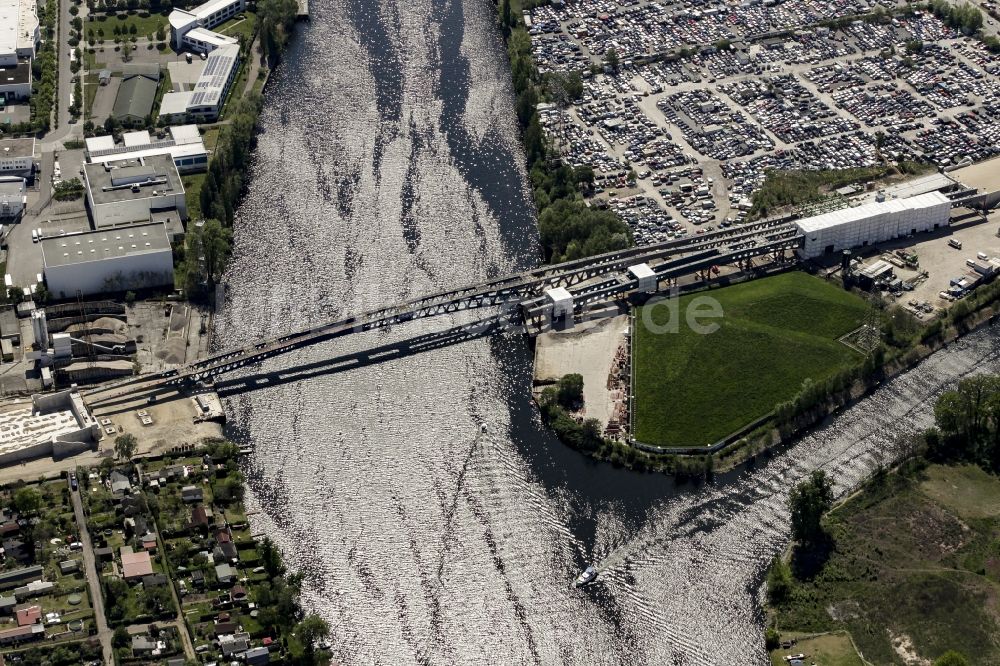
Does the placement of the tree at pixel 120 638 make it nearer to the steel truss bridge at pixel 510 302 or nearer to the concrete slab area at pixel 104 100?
the steel truss bridge at pixel 510 302

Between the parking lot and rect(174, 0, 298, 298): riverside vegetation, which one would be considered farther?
the parking lot

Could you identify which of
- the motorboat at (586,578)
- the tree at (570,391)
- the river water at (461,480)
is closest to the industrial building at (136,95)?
the river water at (461,480)

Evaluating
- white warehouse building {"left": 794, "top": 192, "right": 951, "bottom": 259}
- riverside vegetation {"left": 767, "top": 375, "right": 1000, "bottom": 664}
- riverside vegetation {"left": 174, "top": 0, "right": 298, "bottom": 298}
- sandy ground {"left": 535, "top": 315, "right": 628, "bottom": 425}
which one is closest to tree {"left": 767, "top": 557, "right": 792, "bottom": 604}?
riverside vegetation {"left": 767, "top": 375, "right": 1000, "bottom": 664}

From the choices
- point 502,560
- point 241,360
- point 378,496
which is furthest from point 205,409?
point 502,560

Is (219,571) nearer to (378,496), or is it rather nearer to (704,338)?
(378,496)

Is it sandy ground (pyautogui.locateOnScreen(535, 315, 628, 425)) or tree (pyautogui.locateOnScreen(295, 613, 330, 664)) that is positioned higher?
sandy ground (pyautogui.locateOnScreen(535, 315, 628, 425))

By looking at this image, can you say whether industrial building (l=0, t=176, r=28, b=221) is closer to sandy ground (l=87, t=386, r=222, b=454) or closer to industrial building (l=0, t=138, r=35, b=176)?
industrial building (l=0, t=138, r=35, b=176)
